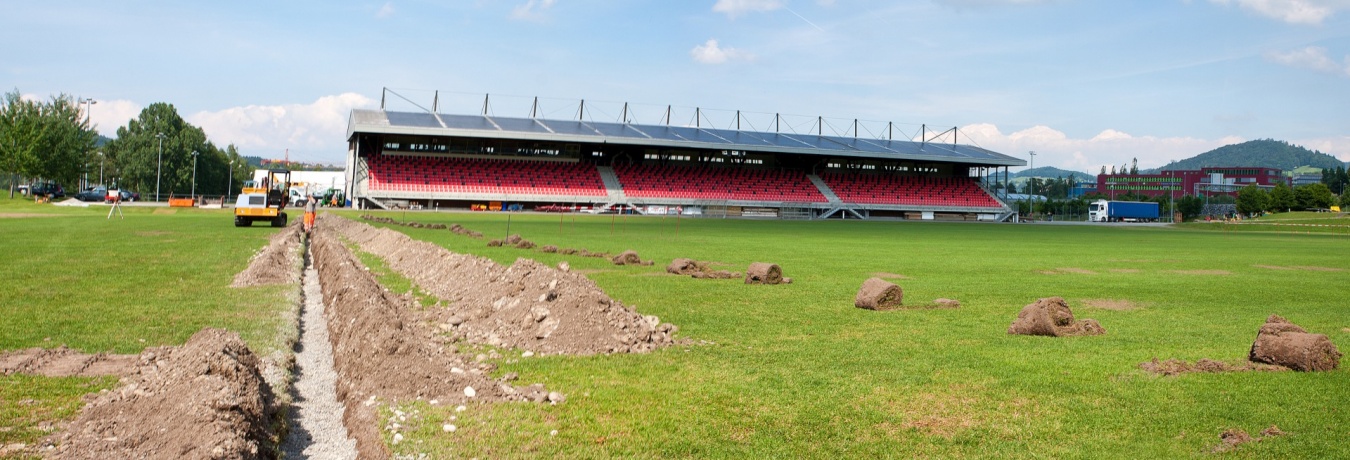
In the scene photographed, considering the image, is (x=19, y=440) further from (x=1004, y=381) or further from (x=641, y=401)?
(x=1004, y=381)

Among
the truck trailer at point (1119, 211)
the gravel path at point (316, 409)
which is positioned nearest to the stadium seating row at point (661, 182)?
the truck trailer at point (1119, 211)

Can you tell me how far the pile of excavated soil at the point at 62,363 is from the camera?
28.3 feet

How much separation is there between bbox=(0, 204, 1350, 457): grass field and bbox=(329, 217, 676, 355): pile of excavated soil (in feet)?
1.81

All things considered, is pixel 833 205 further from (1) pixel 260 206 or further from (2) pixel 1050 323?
(2) pixel 1050 323

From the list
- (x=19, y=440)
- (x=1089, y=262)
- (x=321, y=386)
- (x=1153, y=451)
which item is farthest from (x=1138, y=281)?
(x=19, y=440)

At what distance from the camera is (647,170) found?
94812 mm

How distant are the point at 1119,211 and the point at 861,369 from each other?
11802 centimetres

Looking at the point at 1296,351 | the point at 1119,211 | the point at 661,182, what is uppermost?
the point at 661,182

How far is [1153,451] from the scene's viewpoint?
6285 millimetres

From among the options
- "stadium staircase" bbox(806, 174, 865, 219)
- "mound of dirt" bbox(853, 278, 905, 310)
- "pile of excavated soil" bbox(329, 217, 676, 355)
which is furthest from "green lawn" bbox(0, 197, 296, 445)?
"stadium staircase" bbox(806, 174, 865, 219)

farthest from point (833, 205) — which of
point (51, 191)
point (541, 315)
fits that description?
point (541, 315)

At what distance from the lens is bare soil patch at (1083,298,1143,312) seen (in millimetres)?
14797

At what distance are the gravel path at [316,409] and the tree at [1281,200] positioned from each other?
5865 inches

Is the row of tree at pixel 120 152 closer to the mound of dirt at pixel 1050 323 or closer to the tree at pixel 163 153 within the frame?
the tree at pixel 163 153
